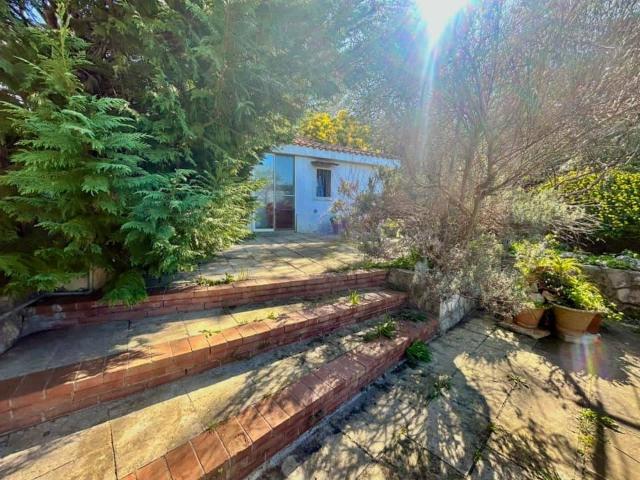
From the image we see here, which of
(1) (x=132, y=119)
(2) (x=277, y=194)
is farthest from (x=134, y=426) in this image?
(2) (x=277, y=194)

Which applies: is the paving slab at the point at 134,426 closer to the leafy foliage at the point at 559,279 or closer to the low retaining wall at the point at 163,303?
the low retaining wall at the point at 163,303

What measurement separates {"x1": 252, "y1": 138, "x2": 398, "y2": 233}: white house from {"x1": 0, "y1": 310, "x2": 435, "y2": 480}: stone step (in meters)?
6.18

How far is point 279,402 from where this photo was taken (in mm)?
1854

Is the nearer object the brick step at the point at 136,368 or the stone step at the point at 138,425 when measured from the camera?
→ the stone step at the point at 138,425

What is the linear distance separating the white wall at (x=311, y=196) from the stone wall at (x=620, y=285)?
603 cm

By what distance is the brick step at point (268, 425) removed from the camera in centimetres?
139

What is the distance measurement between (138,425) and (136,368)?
392 millimetres

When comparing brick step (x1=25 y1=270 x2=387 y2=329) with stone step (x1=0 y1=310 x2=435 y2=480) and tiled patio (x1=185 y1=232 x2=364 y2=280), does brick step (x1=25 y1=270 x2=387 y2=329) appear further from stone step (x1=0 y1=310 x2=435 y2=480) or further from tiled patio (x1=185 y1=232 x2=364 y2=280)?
stone step (x1=0 y1=310 x2=435 y2=480)

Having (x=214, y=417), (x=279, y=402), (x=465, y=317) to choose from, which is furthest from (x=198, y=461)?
(x=465, y=317)

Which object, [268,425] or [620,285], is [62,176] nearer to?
[268,425]

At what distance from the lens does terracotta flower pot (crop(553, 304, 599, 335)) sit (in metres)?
3.57

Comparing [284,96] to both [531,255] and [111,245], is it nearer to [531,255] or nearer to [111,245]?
[111,245]

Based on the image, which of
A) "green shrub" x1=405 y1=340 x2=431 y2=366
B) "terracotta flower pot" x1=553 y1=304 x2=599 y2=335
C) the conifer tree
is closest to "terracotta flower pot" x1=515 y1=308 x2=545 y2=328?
"terracotta flower pot" x1=553 y1=304 x2=599 y2=335

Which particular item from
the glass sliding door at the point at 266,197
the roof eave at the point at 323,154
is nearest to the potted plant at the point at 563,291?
the roof eave at the point at 323,154
